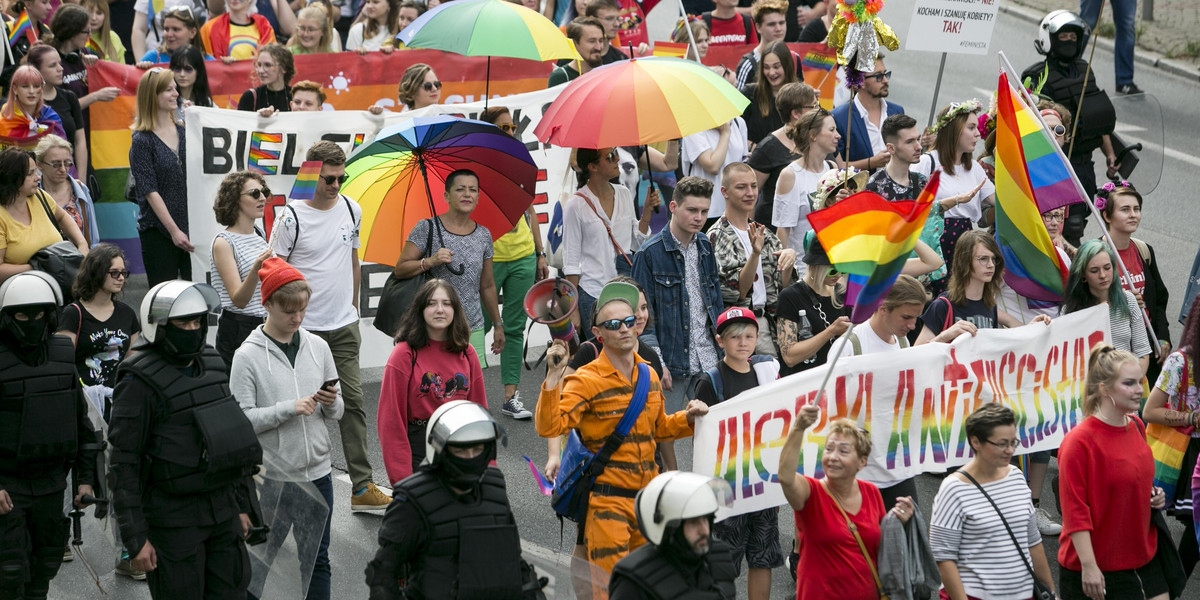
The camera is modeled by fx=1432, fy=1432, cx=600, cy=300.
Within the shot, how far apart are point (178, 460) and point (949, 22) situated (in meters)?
7.59

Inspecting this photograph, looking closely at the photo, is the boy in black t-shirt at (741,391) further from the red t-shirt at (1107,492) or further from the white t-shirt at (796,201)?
the white t-shirt at (796,201)

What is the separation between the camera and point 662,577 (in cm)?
489

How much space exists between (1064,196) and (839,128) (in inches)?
97.3

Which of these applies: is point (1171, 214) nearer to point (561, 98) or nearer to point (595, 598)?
point (561, 98)

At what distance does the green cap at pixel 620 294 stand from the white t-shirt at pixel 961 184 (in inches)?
147

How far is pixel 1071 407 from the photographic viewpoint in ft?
25.9

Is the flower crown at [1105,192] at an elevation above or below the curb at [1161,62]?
above

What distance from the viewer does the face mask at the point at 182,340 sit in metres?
5.97

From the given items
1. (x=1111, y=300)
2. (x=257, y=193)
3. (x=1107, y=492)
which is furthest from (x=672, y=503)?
(x=1111, y=300)

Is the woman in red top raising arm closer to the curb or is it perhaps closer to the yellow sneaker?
the yellow sneaker

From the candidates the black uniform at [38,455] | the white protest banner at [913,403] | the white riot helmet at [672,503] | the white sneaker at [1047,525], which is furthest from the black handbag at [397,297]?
the white sneaker at [1047,525]

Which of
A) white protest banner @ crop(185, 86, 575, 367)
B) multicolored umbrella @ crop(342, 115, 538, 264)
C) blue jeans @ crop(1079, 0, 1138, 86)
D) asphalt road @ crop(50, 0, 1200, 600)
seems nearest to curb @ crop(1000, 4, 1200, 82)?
asphalt road @ crop(50, 0, 1200, 600)

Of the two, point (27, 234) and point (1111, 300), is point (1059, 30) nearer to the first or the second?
point (1111, 300)

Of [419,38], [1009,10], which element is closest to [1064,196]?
[419,38]
